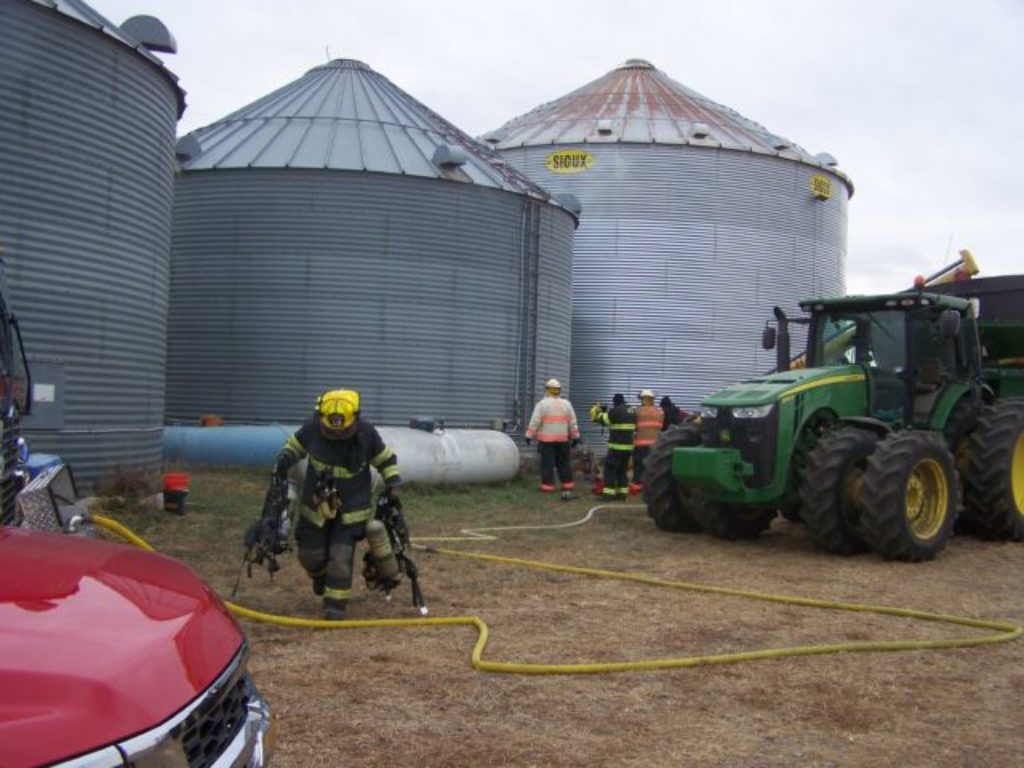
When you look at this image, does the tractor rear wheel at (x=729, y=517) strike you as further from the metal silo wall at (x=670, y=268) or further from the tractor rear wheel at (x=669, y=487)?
the metal silo wall at (x=670, y=268)

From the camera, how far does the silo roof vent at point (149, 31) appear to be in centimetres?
1291

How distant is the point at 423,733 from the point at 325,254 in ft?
43.2

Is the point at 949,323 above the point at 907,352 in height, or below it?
above

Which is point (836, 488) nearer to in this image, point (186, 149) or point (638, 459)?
point (638, 459)

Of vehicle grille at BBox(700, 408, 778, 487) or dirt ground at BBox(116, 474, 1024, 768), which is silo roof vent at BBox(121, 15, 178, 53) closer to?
dirt ground at BBox(116, 474, 1024, 768)

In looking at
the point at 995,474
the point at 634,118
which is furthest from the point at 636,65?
the point at 995,474

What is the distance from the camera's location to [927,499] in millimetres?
9992

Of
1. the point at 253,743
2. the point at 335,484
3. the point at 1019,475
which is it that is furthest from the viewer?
the point at 1019,475

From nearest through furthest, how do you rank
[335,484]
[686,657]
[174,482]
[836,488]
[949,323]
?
[686,657]
[335,484]
[836,488]
[949,323]
[174,482]

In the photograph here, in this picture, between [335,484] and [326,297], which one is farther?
[326,297]

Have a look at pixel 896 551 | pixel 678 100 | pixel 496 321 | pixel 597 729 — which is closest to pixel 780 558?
pixel 896 551

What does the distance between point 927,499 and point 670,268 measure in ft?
45.7

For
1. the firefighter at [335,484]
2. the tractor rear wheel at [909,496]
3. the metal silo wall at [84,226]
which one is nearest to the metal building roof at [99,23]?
the metal silo wall at [84,226]

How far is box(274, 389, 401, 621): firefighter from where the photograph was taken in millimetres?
6930
